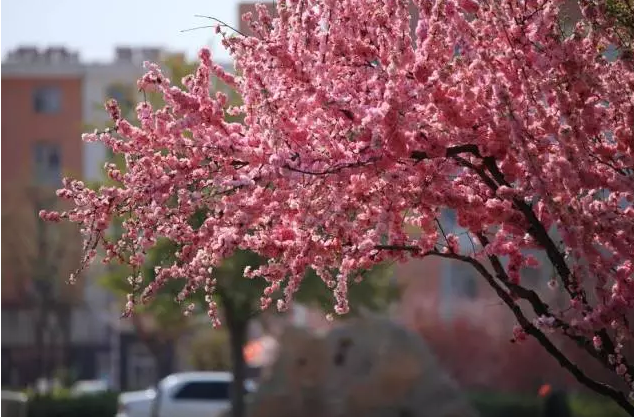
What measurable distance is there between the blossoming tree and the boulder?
14.7m

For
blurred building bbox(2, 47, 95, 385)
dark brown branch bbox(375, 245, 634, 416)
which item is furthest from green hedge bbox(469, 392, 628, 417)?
blurred building bbox(2, 47, 95, 385)

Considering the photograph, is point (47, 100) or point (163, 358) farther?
point (47, 100)

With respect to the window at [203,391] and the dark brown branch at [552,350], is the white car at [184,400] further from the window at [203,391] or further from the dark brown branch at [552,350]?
the dark brown branch at [552,350]

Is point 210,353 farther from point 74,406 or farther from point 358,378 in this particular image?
point 358,378

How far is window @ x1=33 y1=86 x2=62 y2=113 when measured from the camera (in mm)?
79875

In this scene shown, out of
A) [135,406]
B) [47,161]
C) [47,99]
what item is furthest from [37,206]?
[135,406]

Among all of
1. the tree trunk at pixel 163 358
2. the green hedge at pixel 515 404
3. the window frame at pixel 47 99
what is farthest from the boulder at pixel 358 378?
the window frame at pixel 47 99

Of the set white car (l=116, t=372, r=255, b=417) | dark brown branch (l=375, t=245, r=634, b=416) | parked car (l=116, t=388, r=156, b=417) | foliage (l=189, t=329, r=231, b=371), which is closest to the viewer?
dark brown branch (l=375, t=245, r=634, b=416)

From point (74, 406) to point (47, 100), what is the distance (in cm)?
4437

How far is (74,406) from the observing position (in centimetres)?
3734

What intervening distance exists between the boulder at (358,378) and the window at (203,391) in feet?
55.8

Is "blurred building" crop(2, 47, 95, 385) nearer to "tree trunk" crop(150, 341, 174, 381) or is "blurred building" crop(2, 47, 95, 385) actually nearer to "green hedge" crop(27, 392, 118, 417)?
"tree trunk" crop(150, 341, 174, 381)

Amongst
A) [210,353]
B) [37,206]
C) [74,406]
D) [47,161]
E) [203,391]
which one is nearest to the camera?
[74,406]

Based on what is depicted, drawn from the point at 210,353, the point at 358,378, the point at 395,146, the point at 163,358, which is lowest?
the point at 395,146
